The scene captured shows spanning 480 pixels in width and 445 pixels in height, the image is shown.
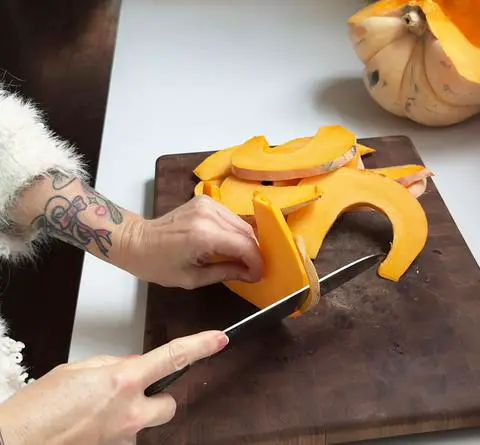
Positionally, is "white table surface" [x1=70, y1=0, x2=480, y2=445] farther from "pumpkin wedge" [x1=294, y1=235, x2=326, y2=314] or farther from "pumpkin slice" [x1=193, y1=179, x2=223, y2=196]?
"pumpkin wedge" [x1=294, y1=235, x2=326, y2=314]

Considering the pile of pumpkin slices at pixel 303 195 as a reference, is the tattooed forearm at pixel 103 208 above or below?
above

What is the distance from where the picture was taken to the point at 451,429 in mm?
709

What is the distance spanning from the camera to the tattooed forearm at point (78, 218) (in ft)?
2.78

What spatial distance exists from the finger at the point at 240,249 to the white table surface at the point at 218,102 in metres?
0.17

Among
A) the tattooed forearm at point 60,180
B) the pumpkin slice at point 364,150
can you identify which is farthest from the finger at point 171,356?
the pumpkin slice at point 364,150

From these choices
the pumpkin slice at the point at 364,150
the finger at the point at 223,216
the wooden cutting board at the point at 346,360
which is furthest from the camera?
the pumpkin slice at the point at 364,150

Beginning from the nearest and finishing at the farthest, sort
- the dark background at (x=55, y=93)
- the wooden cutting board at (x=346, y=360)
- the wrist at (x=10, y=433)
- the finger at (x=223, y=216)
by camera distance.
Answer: the wrist at (x=10, y=433)
the wooden cutting board at (x=346, y=360)
the finger at (x=223, y=216)
the dark background at (x=55, y=93)

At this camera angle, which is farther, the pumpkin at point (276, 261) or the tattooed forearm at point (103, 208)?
the tattooed forearm at point (103, 208)

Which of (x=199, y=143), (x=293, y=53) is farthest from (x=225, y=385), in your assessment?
(x=293, y=53)

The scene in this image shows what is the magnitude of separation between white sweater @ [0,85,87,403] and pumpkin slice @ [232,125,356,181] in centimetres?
23

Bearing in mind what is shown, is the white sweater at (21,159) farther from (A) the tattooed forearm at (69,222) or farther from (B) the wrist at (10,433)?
(B) the wrist at (10,433)

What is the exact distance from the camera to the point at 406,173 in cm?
97

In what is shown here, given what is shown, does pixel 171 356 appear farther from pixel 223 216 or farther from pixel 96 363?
pixel 223 216

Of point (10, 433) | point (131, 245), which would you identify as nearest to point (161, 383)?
point (10, 433)
